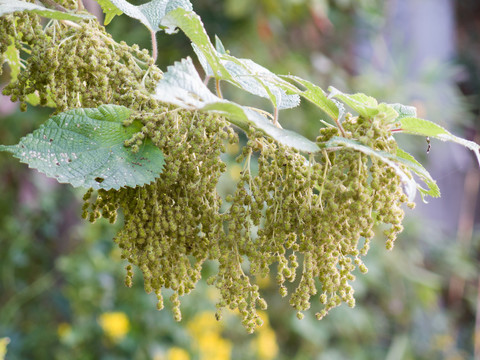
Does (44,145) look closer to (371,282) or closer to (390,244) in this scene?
(390,244)

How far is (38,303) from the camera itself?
2.76m

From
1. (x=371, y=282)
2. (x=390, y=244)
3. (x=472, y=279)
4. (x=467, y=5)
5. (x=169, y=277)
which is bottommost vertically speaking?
(x=472, y=279)

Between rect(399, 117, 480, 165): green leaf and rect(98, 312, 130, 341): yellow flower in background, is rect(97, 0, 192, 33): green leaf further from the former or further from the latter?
rect(98, 312, 130, 341): yellow flower in background

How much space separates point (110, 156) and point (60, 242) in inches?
99.0

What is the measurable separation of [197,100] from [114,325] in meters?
1.90

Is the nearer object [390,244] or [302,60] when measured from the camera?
[390,244]

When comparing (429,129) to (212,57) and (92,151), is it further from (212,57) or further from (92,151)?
(92,151)

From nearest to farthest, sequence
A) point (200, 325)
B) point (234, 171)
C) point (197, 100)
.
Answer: point (197, 100)
point (200, 325)
point (234, 171)

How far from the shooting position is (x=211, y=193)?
716 millimetres

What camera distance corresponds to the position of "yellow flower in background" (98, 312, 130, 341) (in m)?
2.25

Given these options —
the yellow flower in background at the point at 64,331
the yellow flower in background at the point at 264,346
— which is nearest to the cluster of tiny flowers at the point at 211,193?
the yellow flower in background at the point at 64,331

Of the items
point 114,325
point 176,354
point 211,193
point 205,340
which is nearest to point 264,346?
point 205,340

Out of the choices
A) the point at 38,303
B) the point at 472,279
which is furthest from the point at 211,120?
the point at 472,279

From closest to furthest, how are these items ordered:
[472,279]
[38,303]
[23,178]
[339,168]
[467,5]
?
1. [339,168]
2. [38,303]
3. [23,178]
4. [472,279]
5. [467,5]
